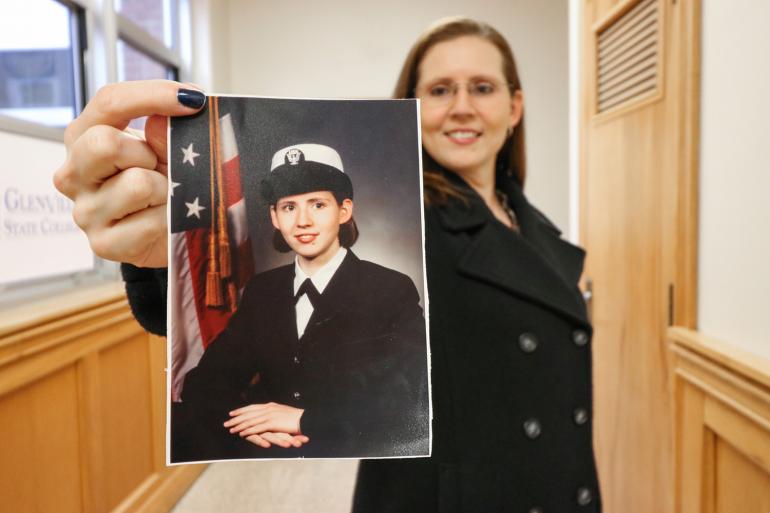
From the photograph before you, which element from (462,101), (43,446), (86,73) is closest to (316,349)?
(462,101)

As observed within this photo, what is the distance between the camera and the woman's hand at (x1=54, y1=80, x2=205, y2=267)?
49cm

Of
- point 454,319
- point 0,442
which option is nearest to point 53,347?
point 0,442

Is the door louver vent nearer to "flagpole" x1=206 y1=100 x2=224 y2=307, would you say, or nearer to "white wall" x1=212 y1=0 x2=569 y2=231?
"flagpole" x1=206 y1=100 x2=224 y2=307

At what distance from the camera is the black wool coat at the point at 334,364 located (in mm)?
503

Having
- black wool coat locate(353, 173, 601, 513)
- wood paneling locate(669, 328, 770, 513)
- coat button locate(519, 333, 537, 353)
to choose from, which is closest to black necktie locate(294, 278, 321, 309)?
black wool coat locate(353, 173, 601, 513)

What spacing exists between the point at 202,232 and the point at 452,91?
1.79ft

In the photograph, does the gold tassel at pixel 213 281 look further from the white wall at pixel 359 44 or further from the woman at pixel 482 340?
the white wall at pixel 359 44

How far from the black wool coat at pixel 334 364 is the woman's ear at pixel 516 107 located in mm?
655

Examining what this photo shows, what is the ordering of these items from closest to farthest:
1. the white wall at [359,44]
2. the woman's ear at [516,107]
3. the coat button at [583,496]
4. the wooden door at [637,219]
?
the coat button at [583,496] < the woman's ear at [516,107] < the wooden door at [637,219] < the white wall at [359,44]

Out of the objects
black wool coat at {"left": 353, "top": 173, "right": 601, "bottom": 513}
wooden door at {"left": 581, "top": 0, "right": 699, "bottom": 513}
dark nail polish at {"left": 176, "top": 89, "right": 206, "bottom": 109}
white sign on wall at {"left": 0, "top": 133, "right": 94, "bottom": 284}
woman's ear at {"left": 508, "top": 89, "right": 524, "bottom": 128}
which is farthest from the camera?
white sign on wall at {"left": 0, "top": 133, "right": 94, "bottom": 284}

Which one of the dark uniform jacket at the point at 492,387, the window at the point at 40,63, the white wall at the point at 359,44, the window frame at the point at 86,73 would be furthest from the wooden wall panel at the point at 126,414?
the white wall at the point at 359,44

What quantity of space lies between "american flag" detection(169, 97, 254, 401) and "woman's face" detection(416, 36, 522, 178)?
46 cm

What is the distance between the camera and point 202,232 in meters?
0.50

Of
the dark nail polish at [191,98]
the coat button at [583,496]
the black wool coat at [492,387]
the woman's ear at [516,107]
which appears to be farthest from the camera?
the woman's ear at [516,107]
